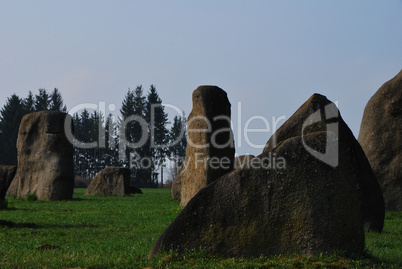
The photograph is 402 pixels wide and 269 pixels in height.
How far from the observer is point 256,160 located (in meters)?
6.80

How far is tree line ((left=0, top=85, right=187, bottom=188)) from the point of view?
77.1 meters

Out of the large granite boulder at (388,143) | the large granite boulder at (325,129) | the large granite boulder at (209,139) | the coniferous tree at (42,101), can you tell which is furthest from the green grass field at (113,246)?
the coniferous tree at (42,101)

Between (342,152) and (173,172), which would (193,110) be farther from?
(173,172)

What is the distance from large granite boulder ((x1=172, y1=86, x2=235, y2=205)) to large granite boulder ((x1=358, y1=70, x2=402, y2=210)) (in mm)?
4494

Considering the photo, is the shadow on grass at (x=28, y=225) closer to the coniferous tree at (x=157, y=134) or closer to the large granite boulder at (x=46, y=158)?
the large granite boulder at (x=46, y=158)

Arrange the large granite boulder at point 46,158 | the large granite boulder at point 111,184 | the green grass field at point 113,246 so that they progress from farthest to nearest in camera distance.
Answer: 1. the large granite boulder at point 111,184
2. the large granite boulder at point 46,158
3. the green grass field at point 113,246

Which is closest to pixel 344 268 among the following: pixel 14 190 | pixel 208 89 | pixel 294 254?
pixel 294 254

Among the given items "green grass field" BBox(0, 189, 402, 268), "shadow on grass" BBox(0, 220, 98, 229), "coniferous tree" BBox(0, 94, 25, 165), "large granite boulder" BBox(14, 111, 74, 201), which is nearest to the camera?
"green grass field" BBox(0, 189, 402, 268)

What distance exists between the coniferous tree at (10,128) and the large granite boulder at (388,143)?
60619mm

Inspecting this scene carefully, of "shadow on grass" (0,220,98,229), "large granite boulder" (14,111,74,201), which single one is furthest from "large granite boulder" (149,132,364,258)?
"large granite boulder" (14,111,74,201)

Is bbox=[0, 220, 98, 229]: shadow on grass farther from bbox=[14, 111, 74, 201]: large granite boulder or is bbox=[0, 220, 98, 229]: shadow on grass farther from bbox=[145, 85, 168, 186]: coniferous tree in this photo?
bbox=[145, 85, 168, 186]: coniferous tree

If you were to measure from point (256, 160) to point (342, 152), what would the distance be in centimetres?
108

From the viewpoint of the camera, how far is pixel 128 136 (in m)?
79.0

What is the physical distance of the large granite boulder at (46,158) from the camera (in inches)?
884
